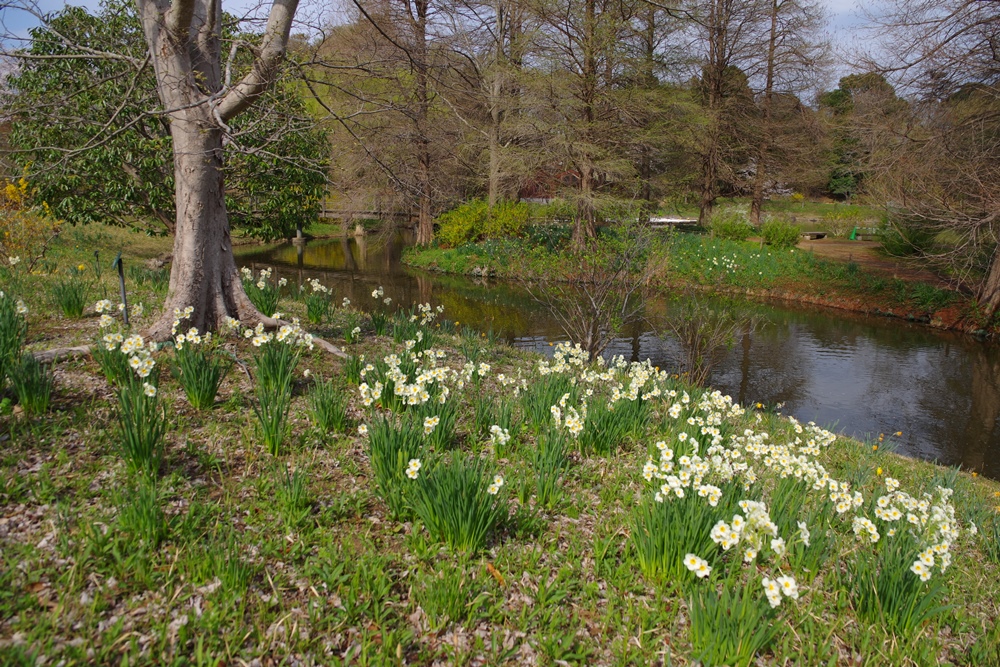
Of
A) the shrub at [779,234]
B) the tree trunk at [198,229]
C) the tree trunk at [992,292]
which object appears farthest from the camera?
the shrub at [779,234]

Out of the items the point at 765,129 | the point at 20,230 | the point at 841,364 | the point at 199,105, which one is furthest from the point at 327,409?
the point at 765,129

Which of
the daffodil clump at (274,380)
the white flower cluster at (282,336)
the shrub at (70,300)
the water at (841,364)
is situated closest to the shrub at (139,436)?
the daffodil clump at (274,380)

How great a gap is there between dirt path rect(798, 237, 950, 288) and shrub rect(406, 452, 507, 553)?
14662mm

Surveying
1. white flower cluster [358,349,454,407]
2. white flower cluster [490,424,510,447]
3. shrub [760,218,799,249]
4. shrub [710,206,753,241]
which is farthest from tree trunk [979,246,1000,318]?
white flower cluster [490,424,510,447]

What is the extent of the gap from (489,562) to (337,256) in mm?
22433

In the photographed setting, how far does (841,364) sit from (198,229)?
10523 mm

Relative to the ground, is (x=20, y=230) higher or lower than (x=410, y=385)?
higher

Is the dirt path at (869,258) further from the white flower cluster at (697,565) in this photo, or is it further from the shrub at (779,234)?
the white flower cluster at (697,565)

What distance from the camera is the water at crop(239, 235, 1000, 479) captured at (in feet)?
25.5

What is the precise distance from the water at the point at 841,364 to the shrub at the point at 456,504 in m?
4.33

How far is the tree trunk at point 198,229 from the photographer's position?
5039 mm

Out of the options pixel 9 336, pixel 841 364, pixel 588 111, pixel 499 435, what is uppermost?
pixel 588 111

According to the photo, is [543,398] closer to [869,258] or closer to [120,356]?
[120,356]

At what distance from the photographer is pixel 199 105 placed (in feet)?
15.6
